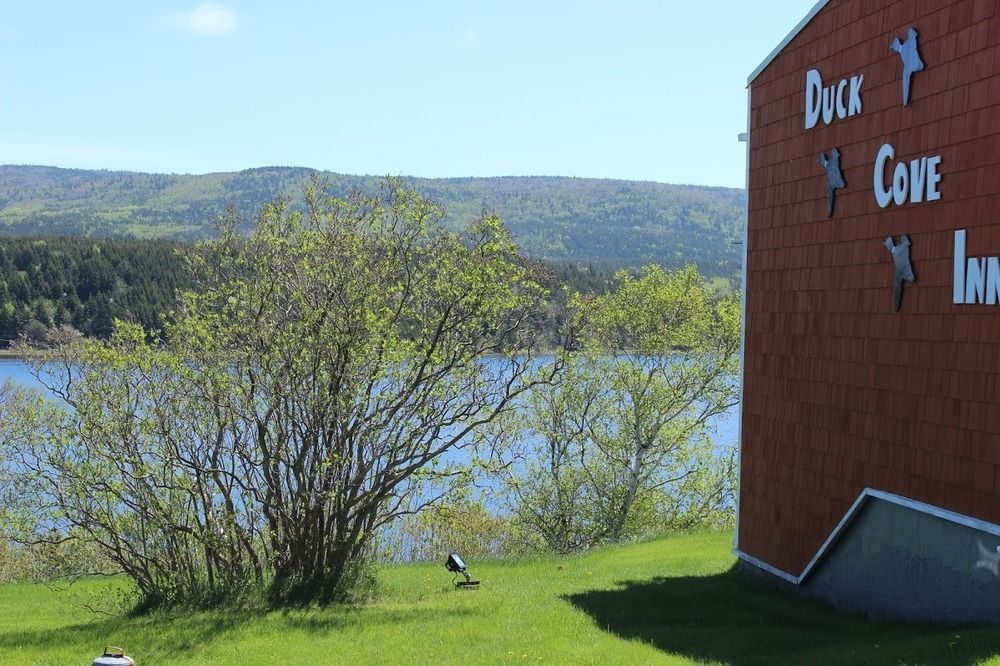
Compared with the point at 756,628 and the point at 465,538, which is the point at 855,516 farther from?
the point at 465,538

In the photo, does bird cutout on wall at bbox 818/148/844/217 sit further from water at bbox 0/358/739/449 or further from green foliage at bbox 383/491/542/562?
green foliage at bbox 383/491/542/562

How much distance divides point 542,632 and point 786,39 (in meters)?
9.06

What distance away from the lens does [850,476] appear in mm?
13297

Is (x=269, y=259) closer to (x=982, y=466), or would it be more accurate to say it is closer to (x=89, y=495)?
(x=89, y=495)

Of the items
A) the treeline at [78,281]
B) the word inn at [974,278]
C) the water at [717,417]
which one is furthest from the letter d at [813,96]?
the treeline at [78,281]

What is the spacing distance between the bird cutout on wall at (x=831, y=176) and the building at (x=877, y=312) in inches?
1.4

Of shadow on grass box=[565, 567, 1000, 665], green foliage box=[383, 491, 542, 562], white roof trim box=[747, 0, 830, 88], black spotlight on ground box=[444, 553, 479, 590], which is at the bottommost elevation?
green foliage box=[383, 491, 542, 562]

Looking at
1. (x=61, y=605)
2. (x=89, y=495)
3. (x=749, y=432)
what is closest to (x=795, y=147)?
(x=749, y=432)

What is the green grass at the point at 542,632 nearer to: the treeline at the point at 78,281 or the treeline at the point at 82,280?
the treeline at the point at 82,280

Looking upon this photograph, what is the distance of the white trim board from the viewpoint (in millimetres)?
10734

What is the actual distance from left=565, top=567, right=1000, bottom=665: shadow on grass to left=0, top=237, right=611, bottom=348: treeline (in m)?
65.5

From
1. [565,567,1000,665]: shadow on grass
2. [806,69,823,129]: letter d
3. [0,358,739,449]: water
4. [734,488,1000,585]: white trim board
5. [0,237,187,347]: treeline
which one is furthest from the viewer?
[0,237,187,347]: treeline

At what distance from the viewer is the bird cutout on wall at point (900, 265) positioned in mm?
11914

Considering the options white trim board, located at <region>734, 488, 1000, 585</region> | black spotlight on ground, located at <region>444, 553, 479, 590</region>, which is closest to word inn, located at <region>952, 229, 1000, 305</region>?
white trim board, located at <region>734, 488, 1000, 585</region>
